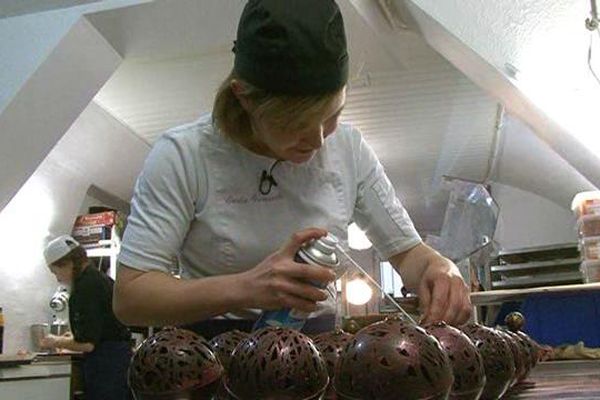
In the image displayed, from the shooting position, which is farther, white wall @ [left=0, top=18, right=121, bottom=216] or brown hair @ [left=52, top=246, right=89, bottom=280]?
brown hair @ [left=52, top=246, right=89, bottom=280]

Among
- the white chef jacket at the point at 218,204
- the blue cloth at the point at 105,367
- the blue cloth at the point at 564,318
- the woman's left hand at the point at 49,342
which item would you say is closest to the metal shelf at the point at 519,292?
the blue cloth at the point at 564,318

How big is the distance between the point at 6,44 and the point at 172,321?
2705mm

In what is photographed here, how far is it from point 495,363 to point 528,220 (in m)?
6.76

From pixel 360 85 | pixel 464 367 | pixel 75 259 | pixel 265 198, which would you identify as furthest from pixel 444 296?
pixel 360 85

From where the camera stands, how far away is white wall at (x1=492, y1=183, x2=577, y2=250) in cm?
684

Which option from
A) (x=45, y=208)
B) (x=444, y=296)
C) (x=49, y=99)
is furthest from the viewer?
(x=45, y=208)

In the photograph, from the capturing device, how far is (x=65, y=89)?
3.29 meters

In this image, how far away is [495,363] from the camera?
631mm

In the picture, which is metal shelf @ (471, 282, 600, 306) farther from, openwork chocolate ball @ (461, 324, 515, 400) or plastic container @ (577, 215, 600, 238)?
openwork chocolate ball @ (461, 324, 515, 400)

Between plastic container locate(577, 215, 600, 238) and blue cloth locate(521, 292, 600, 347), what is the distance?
0.36 metres

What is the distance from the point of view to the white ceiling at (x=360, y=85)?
332 cm

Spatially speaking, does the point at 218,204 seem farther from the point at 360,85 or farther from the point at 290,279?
the point at 360,85

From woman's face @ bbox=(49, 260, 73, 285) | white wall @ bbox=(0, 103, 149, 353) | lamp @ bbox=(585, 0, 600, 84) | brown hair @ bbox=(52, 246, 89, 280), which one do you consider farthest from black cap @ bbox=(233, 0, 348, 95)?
white wall @ bbox=(0, 103, 149, 353)

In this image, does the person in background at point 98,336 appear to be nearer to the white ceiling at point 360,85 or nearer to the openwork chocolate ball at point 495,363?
the white ceiling at point 360,85
